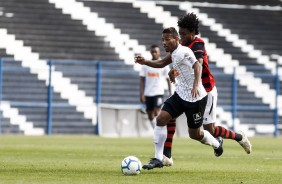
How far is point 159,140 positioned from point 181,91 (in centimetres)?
74

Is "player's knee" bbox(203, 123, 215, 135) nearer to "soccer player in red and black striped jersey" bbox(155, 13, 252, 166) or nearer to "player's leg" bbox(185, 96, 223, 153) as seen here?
"soccer player in red and black striped jersey" bbox(155, 13, 252, 166)

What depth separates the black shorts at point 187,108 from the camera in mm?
11164

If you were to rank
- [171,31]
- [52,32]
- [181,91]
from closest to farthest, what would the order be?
[171,31]
[181,91]
[52,32]

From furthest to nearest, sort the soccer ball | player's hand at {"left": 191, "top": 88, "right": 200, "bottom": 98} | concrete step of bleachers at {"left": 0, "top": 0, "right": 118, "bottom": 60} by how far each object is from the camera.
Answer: concrete step of bleachers at {"left": 0, "top": 0, "right": 118, "bottom": 60}, player's hand at {"left": 191, "top": 88, "right": 200, "bottom": 98}, the soccer ball

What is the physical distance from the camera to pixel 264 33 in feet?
103

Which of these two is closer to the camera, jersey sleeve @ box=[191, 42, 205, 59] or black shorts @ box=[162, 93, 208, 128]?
black shorts @ box=[162, 93, 208, 128]

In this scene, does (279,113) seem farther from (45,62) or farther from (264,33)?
(45,62)

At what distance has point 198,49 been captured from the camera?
11.5 m

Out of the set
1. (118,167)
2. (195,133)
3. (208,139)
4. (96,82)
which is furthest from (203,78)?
(96,82)

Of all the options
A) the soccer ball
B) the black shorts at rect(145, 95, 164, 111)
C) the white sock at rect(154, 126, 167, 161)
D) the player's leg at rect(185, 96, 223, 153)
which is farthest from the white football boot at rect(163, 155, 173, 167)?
the black shorts at rect(145, 95, 164, 111)

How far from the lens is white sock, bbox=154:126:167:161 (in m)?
11.3

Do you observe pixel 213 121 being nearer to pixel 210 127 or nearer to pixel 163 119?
pixel 210 127

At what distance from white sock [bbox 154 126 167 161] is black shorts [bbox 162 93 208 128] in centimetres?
34

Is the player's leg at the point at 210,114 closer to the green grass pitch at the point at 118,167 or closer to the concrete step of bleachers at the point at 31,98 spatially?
the green grass pitch at the point at 118,167
